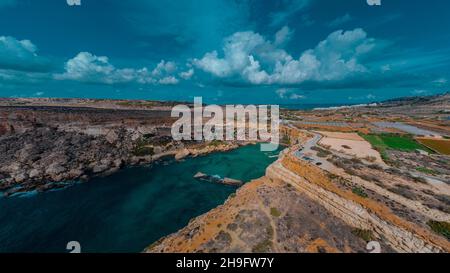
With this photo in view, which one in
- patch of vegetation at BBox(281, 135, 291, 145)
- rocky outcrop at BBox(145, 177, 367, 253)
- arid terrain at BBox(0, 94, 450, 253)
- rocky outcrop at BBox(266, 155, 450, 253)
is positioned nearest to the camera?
rocky outcrop at BBox(266, 155, 450, 253)

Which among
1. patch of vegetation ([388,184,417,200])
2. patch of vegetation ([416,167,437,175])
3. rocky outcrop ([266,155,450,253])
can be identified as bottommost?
rocky outcrop ([266,155,450,253])

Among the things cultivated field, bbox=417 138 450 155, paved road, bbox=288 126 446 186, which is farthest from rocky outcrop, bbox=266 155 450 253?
cultivated field, bbox=417 138 450 155

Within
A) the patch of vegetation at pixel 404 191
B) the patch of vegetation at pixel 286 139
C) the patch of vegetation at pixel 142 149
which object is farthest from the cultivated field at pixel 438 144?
the patch of vegetation at pixel 142 149

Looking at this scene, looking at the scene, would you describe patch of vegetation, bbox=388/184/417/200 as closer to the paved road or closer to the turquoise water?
the paved road

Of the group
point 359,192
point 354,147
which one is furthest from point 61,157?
point 354,147

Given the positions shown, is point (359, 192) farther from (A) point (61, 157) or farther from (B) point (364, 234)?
(A) point (61, 157)
